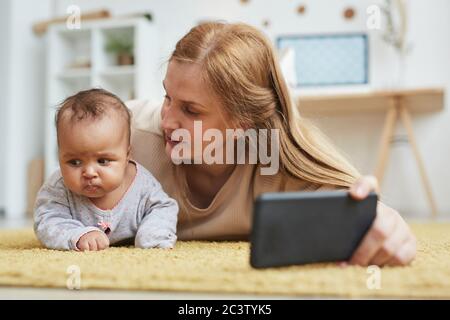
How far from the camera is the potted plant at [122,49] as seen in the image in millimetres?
4012

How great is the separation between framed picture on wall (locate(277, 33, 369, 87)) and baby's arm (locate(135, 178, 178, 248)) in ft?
8.76

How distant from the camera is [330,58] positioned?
12.3ft

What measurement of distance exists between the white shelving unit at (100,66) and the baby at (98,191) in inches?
111

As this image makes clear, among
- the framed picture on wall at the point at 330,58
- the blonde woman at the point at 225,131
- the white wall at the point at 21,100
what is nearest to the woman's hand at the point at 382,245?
the blonde woman at the point at 225,131

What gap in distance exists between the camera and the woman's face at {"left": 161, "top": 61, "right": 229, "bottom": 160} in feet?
3.45

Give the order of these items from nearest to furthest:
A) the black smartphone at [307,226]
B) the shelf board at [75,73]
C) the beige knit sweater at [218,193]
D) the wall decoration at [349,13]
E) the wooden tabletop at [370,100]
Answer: the black smartphone at [307,226]
the beige knit sweater at [218,193]
the wooden tabletop at [370,100]
the wall decoration at [349,13]
the shelf board at [75,73]

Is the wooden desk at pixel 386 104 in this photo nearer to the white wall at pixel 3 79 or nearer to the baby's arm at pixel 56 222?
the white wall at pixel 3 79

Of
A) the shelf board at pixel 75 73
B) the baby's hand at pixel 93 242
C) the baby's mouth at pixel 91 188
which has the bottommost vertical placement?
the baby's hand at pixel 93 242

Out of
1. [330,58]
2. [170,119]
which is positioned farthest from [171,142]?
[330,58]

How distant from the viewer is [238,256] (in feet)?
3.01

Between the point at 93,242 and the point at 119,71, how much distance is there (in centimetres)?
305

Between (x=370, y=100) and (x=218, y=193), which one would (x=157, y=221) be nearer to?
(x=218, y=193)

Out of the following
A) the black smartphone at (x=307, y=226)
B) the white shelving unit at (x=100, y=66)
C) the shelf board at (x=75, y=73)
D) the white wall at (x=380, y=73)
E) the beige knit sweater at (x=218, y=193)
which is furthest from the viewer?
the shelf board at (x=75, y=73)

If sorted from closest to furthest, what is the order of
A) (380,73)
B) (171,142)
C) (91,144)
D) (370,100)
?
(91,144) → (171,142) → (370,100) → (380,73)
